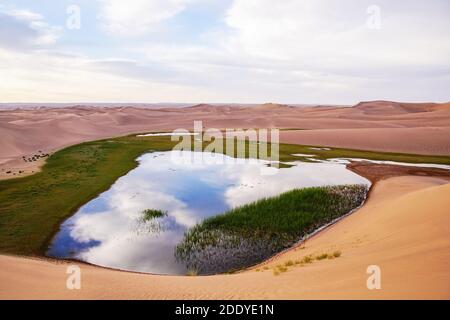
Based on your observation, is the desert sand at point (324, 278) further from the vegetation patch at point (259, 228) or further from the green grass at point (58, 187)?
the green grass at point (58, 187)

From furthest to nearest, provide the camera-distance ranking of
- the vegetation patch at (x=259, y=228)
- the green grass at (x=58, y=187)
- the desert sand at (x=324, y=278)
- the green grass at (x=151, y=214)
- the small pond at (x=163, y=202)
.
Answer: the green grass at (x=151, y=214) → the green grass at (x=58, y=187) → the small pond at (x=163, y=202) → the vegetation patch at (x=259, y=228) → the desert sand at (x=324, y=278)

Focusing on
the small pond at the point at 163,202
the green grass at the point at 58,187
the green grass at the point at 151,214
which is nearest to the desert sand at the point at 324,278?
the small pond at the point at 163,202

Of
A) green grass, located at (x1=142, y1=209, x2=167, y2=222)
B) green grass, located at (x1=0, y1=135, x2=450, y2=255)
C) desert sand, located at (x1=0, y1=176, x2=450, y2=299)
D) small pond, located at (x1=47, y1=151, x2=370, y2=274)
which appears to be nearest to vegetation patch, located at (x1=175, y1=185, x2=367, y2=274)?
small pond, located at (x1=47, y1=151, x2=370, y2=274)

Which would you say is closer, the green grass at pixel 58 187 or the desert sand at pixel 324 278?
the desert sand at pixel 324 278

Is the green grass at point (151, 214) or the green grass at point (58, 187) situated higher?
the green grass at point (58, 187)

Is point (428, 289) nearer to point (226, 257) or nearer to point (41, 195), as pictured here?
point (226, 257)

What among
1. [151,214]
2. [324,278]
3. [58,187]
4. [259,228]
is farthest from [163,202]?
[324,278]
